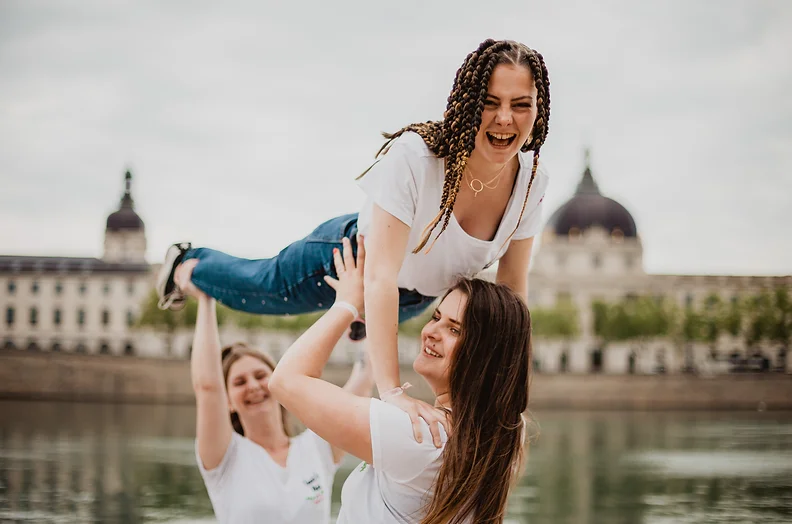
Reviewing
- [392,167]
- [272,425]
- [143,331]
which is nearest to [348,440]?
[392,167]

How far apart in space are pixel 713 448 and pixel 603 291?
3186 cm

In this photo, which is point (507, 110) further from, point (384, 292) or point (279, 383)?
point (279, 383)

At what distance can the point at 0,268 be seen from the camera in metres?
51.7

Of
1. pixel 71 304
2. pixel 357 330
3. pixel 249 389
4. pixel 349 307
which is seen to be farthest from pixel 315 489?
pixel 71 304

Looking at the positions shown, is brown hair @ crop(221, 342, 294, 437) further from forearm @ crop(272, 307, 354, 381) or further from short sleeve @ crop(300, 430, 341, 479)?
forearm @ crop(272, 307, 354, 381)

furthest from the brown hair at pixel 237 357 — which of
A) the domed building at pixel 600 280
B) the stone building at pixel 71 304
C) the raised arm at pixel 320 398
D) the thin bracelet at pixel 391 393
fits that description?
the stone building at pixel 71 304

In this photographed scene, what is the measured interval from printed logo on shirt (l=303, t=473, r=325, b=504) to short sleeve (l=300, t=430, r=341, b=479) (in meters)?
0.07

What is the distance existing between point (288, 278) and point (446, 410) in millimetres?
1119

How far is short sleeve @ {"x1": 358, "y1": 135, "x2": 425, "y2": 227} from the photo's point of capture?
2248 mm

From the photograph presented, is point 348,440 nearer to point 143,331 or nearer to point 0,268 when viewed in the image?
point 143,331

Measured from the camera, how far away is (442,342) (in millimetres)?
1999

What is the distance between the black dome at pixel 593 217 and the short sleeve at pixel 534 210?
51511mm

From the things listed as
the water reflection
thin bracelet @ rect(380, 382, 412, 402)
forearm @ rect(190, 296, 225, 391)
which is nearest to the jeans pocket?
forearm @ rect(190, 296, 225, 391)

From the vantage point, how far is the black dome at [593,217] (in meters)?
53.5
